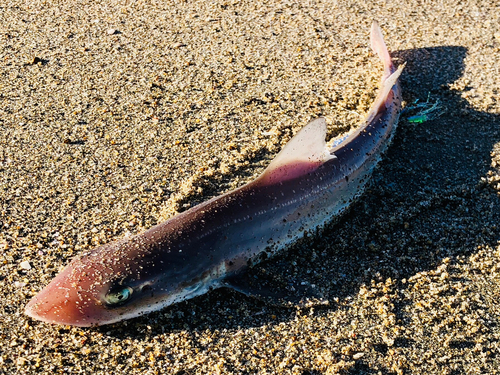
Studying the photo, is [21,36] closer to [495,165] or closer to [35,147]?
[35,147]

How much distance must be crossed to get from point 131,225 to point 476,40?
4512 mm

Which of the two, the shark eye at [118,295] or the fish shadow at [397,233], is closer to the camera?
the shark eye at [118,295]

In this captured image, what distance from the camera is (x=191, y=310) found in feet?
11.5

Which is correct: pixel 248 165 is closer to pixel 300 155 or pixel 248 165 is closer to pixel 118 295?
pixel 300 155

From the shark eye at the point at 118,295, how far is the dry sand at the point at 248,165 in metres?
0.19

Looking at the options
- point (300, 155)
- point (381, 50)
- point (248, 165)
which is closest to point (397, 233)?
point (300, 155)

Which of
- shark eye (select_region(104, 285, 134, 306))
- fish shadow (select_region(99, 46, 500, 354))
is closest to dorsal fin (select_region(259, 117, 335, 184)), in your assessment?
fish shadow (select_region(99, 46, 500, 354))

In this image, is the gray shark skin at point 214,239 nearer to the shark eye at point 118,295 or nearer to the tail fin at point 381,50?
the shark eye at point 118,295

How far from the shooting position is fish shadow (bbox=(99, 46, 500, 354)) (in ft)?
11.6

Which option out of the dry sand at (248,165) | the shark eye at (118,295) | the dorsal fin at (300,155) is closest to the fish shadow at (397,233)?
the dry sand at (248,165)

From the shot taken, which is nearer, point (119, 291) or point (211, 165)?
point (119, 291)

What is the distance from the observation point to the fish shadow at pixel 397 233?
11.6ft

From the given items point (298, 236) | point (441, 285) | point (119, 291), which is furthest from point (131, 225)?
point (441, 285)

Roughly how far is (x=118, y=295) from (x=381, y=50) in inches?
147
